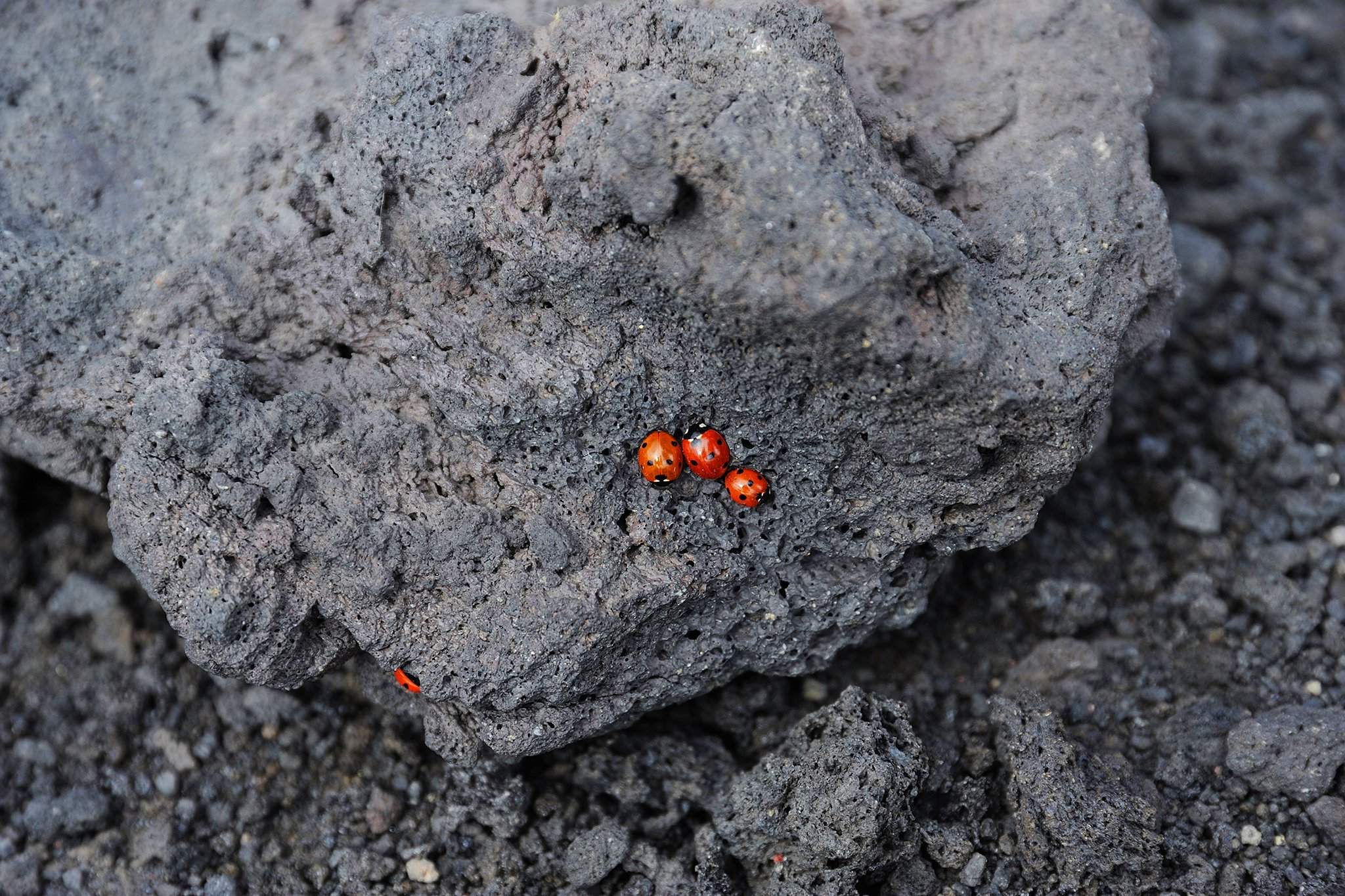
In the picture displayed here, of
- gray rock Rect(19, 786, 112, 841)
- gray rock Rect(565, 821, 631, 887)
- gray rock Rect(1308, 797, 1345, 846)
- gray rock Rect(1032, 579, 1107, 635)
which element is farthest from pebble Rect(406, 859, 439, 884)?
gray rock Rect(1308, 797, 1345, 846)

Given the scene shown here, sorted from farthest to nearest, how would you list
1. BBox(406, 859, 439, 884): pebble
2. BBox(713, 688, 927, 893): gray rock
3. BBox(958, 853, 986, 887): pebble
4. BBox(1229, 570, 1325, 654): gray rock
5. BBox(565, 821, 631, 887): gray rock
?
BBox(1229, 570, 1325, 654): gray rock → BBox(406, 859, 439, 884): pebble → BBox(565, 821, 631, 887): gray rock → BBox(958, 853, 986, 887): pebble → BBox(713, 688, 927, 893): gray rock

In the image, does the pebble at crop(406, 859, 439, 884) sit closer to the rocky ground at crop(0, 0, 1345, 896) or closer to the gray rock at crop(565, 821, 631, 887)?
the rocky ground at crop(0, 0, 1345, 896)

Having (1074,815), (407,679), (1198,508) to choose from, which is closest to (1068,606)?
(1198,508)

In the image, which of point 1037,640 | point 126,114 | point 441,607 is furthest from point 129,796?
point 1037,640

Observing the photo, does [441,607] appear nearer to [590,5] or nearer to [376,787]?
[376,787]

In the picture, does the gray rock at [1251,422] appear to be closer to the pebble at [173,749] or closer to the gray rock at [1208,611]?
the gray rock at [1208,611]
